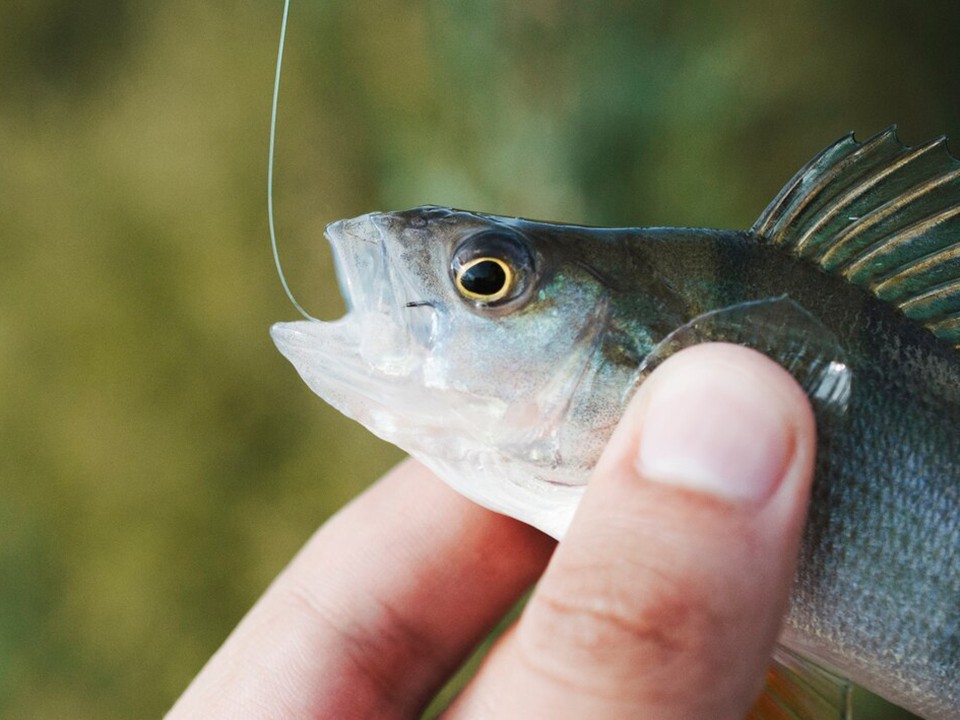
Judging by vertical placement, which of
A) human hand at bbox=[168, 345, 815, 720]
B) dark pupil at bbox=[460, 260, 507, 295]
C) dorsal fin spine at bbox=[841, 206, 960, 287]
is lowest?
human hand at bbox=[168, 345, 815, 720]

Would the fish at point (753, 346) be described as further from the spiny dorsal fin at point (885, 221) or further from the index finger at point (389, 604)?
the index finger at point (389, 604)

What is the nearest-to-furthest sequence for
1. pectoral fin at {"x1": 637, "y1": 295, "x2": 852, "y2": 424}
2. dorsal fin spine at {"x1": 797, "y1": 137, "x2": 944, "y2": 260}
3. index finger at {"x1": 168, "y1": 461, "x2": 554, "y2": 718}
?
pectoral fin at {"x1": 637, "y1": 295, "x2": 852, "y2": 424}, dorsal fin spine at {"x1": 797, "y1": 137, "x2": 944, "y2": 260}, index finger at {"x1": 168, "y1": 461, "x2": 554, "y2": 718}

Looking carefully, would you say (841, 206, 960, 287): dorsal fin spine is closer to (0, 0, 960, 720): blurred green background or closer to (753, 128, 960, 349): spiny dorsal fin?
(753, 128, 960, 349): spiny dorsal fin

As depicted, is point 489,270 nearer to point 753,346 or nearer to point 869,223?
point 753,346

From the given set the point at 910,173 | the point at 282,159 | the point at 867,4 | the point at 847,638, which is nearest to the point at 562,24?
the point at 867,4

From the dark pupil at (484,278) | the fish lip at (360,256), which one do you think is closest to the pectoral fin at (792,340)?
the dark pupil at (484,278)

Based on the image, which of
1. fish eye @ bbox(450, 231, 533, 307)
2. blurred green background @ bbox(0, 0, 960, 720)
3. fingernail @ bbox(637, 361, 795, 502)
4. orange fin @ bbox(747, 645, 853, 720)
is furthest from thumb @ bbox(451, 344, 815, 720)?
blurred green background @ bbox(0, 0, 960, 720)

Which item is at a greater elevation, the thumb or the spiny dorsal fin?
the spiny dorsal fin

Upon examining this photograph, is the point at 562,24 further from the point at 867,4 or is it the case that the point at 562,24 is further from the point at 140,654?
the point at 140,654
